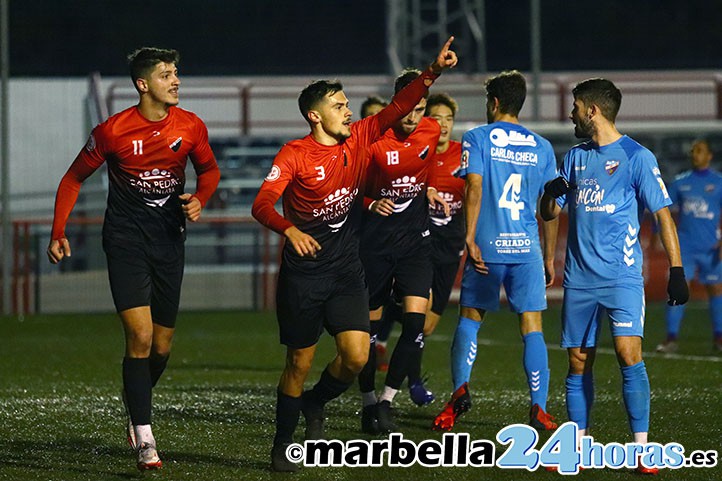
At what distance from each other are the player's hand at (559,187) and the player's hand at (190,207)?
184cm

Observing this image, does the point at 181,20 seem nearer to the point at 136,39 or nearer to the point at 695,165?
the point at 136,39

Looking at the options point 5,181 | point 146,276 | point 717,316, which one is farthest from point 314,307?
point 5,181

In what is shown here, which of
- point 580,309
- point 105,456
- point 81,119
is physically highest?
point 81,119

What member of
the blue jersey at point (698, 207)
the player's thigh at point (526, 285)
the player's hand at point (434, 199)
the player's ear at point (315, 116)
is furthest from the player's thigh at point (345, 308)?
the blue jersey at point (698, 207)

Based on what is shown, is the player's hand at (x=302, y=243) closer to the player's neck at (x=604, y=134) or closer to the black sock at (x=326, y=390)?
the black sock at (x=326, y=390)

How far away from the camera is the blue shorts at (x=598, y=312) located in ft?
22.1

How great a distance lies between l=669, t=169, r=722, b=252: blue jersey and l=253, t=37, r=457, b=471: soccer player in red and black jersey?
296 inches

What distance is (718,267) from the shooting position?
549 inches

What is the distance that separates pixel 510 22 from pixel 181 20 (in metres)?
7.89

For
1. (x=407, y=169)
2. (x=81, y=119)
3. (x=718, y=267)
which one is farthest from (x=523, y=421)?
(x=81, y=119)

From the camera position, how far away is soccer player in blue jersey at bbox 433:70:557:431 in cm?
812

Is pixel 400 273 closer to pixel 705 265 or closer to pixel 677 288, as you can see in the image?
pixel 677 288

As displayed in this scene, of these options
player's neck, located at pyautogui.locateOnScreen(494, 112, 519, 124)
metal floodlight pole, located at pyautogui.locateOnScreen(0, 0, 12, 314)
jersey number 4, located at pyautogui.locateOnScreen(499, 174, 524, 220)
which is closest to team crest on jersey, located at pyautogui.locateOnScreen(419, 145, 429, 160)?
player's neck, located at pyautogui.locateOnScreen(494, 112, 519, 124)

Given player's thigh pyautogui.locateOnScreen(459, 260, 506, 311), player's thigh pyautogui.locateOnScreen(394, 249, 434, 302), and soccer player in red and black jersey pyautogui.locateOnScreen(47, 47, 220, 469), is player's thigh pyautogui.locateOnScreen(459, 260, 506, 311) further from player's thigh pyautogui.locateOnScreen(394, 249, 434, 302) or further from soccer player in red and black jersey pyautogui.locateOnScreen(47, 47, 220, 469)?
soccer player in red and black jersey pyautogui.locateOnScreen(47, 47, 220, 469)
